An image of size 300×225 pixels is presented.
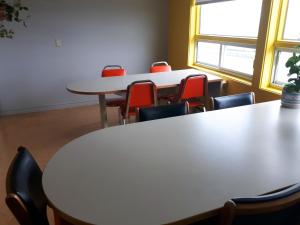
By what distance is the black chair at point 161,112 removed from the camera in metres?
1.78

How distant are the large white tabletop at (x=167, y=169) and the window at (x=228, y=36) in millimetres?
1704

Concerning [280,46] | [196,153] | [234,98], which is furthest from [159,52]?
[196,153]

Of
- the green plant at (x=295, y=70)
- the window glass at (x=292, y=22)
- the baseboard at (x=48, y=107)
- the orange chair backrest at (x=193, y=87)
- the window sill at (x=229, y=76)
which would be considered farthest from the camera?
the baseboard at (x=48, y=107)

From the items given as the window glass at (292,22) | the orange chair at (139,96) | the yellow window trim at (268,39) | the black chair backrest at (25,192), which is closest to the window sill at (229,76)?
the yellow window trim at (268,39)

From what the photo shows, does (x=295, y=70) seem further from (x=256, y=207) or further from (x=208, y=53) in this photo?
Answer: (x=208, y=53)

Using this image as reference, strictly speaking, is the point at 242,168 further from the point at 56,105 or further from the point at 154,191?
the point at 56,105

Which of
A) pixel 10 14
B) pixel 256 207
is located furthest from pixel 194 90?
pixel 10 14

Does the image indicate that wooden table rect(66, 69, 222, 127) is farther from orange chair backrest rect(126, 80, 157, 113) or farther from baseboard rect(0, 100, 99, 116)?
baseboard rect(0, 100, 99, 116)

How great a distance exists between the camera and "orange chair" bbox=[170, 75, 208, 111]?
274cm

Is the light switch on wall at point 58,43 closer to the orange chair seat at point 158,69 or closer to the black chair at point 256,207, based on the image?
the orange chair seat at point 158,69

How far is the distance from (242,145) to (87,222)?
0.89m

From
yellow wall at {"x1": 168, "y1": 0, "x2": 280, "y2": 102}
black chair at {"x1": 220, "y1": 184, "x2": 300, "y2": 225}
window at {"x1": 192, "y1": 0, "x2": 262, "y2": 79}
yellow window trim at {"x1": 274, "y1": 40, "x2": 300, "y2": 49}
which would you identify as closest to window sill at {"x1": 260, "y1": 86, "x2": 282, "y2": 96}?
window at {"x1": 192, "y1": 0, "x2": 262, "y2": 79}

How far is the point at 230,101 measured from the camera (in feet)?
6.82

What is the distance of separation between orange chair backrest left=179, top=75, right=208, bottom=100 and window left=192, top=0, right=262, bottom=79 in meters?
0.69
